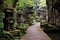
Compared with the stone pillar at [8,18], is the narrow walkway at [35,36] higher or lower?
lower

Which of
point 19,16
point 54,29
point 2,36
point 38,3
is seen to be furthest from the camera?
point 38,3

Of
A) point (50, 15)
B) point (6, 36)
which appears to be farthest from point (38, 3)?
point (6, 36)

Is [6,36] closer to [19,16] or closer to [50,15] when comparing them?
[19,16]

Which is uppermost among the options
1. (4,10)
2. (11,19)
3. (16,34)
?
(4,10)

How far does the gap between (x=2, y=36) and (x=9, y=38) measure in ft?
1.79

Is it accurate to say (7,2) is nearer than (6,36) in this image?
No

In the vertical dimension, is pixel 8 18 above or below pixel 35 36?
above

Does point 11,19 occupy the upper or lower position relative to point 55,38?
upper

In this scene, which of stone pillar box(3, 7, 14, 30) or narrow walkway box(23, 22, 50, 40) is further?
narrow walkway box(23, 22, 50, 40)

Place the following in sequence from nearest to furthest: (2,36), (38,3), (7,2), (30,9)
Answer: (2,36) < (7,2) < (30,9) < (38,3)

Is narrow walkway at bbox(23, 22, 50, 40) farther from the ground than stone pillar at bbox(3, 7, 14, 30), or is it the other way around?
stone pillar at bbox(3, 7, 14, 30)

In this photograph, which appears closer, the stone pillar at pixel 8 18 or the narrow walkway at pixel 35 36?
the stone pillar at pixel 8 18

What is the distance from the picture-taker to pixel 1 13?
12.3m

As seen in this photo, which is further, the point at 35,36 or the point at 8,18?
the point at 35,36
